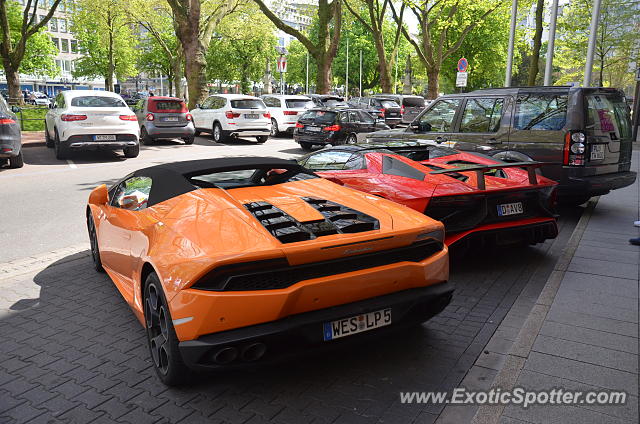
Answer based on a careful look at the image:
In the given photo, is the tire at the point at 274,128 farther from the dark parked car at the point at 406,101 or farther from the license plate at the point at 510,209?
the license plate at the point at 510,209

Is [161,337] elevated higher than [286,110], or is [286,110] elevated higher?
[286,110]

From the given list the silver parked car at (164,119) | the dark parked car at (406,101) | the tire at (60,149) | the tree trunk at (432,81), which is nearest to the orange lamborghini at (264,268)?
the tire at (60,149)

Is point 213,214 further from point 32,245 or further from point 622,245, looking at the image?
point 622,245

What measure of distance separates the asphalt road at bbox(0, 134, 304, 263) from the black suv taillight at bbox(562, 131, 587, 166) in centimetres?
664

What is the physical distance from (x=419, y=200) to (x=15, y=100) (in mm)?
30095

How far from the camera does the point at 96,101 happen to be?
45.8ft

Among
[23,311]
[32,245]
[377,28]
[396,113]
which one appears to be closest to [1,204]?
[32,245]

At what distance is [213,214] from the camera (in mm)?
3293

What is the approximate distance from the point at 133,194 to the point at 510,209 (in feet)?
12.0

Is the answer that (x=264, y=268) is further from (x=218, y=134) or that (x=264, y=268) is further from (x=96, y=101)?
(x=218, y=134)

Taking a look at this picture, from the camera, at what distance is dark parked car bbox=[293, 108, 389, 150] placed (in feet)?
57.1

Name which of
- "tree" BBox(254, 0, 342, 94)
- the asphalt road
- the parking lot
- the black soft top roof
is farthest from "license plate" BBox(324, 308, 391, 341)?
"tree" BBox(254, 0, 342, 94)

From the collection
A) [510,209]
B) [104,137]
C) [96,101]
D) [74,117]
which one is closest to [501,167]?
[510,209]

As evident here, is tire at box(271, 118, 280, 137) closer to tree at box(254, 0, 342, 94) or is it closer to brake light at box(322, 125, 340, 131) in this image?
brake light at box(322, 125, 340, 131)
